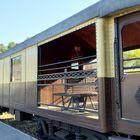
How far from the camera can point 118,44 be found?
185 inches

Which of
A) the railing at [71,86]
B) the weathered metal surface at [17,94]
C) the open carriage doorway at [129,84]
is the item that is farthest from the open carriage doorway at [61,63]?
the open carriage doorway at [129,84]

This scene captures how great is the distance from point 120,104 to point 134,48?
2552mm

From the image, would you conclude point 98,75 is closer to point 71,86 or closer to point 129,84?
point 129,84

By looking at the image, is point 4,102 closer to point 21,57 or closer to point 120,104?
point 21,57

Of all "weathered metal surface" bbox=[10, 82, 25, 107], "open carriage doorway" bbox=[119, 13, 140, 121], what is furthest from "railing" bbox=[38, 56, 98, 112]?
"weathered metal surface" bbox=[10, 82, 25, 107]

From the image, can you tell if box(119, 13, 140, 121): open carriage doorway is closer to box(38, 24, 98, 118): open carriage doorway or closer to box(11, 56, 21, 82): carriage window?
box(38, 24, 98, 118): open carriage doorway

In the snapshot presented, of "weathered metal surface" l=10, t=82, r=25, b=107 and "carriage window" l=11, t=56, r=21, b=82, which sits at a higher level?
"carriage window" l=11, t=56, r=21, b=82

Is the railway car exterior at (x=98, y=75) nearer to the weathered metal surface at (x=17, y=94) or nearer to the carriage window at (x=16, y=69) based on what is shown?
the weathered metal surface at (x=17, y=94)

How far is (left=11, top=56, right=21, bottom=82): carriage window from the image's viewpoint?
31.6 ft

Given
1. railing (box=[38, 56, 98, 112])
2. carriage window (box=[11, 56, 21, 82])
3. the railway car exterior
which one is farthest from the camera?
carriage window (box=[11, 56, 21, 82])

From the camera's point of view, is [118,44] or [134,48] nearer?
[118,44]

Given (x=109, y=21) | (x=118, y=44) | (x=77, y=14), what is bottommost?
(x=118, y=44)

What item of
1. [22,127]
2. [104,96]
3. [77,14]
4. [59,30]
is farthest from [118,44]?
[22,127]

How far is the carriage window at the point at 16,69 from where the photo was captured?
9.62 meters
